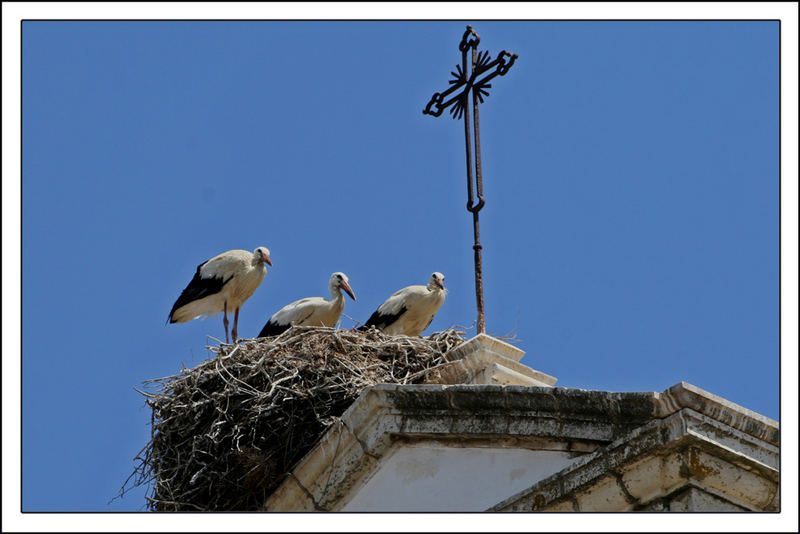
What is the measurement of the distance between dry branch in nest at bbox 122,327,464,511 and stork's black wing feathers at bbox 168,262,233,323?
284cm

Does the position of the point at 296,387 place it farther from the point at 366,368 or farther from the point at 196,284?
the point at 196,284

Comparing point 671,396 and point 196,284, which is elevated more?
point 196,284

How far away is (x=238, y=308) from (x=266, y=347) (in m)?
3.55

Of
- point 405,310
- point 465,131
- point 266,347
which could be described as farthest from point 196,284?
point 465,131

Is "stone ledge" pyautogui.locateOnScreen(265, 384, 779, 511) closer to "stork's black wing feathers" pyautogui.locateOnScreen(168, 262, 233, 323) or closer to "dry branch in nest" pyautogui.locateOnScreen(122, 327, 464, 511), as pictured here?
"dry branch in nest" pyautogui.locateOnScreen(122, 327, 464, 511)

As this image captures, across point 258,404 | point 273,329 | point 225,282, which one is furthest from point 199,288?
point 258,404

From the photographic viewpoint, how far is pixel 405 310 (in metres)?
11.7

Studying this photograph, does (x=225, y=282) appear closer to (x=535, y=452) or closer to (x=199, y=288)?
(x=199, y=288)

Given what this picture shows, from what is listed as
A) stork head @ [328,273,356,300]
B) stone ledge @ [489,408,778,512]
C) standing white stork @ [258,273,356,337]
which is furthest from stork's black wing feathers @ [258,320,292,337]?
stone ledge @ [489,408,778,512]

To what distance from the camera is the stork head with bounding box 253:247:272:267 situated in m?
13.0

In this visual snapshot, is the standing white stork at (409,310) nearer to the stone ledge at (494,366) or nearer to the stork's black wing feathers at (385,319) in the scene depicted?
the stork's black wing feathers at (385,319)

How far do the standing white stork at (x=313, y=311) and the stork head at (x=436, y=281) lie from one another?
0.71 meters

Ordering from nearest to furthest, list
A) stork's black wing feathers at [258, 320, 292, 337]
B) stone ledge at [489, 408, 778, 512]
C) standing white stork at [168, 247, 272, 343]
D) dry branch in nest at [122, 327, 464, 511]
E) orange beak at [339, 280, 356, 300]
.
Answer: stone ledge at [489, 408, 778, 512], dry branch in nest at [122, 327, 464, 511], stork's black wing feathers at [258, 320, 292, 337], orange beak at [339, 280, 356, 300], standing white stork at [168, 247, 272, 343]

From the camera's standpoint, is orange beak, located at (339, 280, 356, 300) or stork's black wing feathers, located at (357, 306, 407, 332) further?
orange beak, located at (339, 280, 356, 300)
